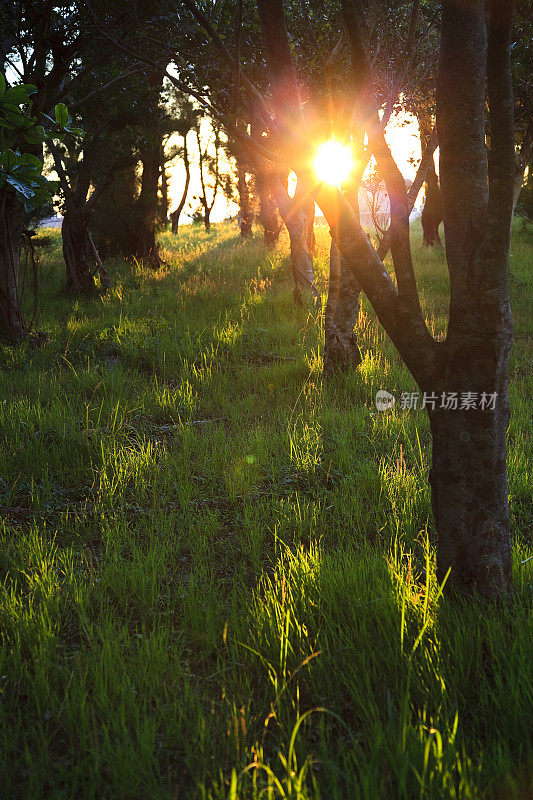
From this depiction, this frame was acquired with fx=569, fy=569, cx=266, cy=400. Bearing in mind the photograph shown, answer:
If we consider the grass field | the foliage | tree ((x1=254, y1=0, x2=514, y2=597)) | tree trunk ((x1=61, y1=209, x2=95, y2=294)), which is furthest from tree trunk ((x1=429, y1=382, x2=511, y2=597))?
tree trunk ((x1=61, y1=209, x2=95, y2=294))

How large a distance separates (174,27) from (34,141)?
583 centimetres

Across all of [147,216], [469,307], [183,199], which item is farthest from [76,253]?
[183,199]

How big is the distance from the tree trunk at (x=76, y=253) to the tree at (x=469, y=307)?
1023 centimetres

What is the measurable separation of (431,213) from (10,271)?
14.3m

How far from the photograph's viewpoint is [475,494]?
2.44 m

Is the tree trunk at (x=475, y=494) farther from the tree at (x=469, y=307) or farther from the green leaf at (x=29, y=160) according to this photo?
the green leaf at (x=29, y=160)

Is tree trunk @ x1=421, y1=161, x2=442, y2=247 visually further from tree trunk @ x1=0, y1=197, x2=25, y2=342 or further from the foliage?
the foliage

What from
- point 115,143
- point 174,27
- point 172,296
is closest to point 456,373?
point 174,27

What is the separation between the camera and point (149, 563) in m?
3.11

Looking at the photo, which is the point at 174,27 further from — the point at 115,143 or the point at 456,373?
the point at 456,373

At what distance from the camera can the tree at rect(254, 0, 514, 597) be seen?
226 centimetres

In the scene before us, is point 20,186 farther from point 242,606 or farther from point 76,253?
point 76,253

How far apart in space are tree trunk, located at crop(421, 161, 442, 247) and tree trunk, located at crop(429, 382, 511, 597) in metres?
17.0

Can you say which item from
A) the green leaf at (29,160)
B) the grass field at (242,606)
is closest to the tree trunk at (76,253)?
the grass field at (242,606)
